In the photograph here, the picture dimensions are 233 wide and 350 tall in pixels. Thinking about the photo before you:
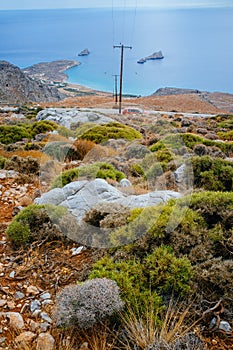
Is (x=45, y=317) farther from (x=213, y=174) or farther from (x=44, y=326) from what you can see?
(x=213, y=174)

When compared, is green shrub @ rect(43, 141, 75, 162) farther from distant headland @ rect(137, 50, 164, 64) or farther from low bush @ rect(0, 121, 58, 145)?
distant headland @ rect(137, 50, 164, 64)

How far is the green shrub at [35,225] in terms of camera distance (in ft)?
17.5

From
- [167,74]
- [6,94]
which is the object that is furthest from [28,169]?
[167,74]

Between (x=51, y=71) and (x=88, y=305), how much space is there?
5933 inches

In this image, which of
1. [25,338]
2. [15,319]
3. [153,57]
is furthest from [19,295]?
[153,57]

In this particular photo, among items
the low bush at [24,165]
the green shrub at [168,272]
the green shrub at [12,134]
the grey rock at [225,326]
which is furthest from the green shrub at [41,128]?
the grey rock at [225,326]

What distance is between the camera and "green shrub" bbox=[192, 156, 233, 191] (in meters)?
7.39

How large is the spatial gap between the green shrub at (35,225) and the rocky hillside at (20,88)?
67674 millimetres

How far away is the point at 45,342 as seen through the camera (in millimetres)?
3449

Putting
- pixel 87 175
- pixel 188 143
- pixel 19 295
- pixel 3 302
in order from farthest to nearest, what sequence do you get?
pixel 188 143 < pixel 87 175 < pixel 19 295 < pixel 3 302

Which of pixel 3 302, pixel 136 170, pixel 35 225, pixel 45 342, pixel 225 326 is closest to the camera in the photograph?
pixel 45 342

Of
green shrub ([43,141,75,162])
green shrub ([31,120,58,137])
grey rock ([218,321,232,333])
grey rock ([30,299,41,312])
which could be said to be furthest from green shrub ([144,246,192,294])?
green shrub ([31,120,58,137])

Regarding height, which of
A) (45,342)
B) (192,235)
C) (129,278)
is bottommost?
(45,342)

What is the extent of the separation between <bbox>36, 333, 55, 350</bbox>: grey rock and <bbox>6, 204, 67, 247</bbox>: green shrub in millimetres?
1974
